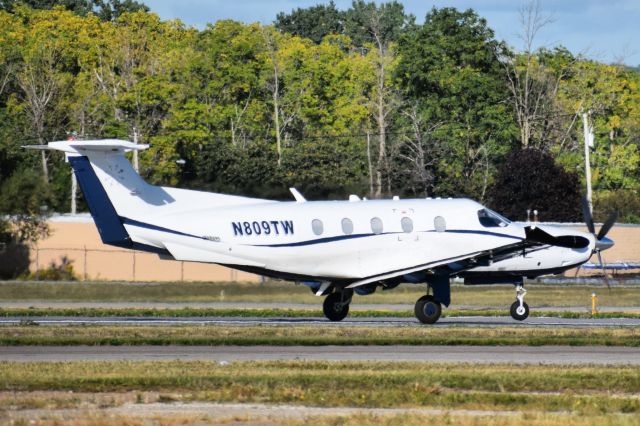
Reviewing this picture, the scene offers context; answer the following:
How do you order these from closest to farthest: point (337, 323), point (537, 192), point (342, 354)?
point (342, 354) < point (337, 323) < point (537, 192)

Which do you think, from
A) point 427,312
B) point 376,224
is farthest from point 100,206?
point 427,312

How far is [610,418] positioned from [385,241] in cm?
1873

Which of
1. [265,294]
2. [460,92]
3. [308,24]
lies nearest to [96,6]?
[308,24]

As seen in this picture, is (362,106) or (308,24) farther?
(308,24)

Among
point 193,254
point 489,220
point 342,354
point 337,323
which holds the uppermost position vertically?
point 489,220

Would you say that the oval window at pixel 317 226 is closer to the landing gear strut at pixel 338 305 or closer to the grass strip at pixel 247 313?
the landing gear strut at pixel 338 305

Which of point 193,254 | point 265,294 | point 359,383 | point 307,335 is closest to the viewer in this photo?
point 359,383

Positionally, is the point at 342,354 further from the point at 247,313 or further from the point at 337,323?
the point at 247,313

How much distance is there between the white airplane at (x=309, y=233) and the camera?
36.3 m

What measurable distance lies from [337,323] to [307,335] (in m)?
5.35

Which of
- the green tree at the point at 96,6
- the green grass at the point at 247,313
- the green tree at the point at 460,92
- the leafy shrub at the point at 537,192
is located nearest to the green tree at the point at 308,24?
the green tree at the point at 96,6

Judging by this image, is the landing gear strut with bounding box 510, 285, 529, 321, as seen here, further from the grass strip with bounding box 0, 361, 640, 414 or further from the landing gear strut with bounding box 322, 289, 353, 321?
the grass strip with bounding box 0, 361, 640, 414

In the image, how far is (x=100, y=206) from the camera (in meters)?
36.5

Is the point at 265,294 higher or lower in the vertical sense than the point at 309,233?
lower
